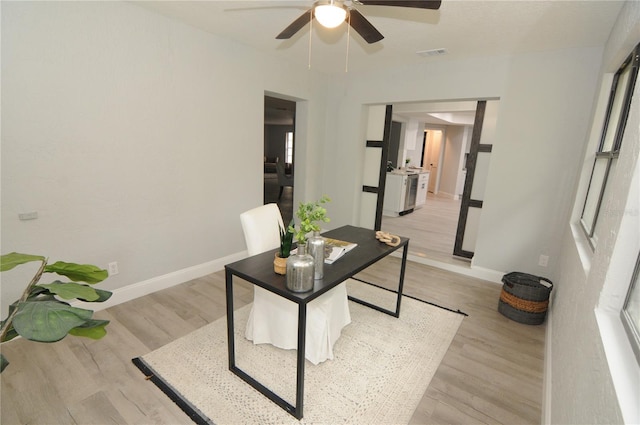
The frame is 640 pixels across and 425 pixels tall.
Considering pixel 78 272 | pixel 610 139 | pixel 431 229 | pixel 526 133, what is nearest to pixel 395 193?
pixel 431 229

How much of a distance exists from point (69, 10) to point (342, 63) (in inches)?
102

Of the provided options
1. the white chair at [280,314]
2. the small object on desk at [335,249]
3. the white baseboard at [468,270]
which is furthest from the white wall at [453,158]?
the white chair at [280,314]

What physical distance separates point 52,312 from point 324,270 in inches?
47.0

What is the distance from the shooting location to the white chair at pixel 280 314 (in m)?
1.96

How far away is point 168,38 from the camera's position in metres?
2.61

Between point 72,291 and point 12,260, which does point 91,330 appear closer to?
point 72,291

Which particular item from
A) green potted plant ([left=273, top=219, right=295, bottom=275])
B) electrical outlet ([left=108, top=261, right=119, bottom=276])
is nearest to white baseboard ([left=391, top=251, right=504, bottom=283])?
green potted plant ([left=273, top=219, right=295, bottom=275])

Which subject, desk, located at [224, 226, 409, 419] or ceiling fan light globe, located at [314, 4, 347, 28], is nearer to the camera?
desk, located at [224, 226, 409, 419]

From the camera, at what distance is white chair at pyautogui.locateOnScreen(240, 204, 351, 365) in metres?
1.96

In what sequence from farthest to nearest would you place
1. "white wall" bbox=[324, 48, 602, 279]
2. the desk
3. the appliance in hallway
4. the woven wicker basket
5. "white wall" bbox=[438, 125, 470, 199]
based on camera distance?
"white wall" bbox=[438, 125, 470, 199]
the appliance in hallway
"white wall" bbox=[324, 48, 602, 279]
the woven wicker basket
the desk

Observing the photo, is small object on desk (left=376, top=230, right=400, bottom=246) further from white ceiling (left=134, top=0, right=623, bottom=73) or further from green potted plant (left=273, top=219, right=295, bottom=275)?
white ceiling (left=134, top=0, right=623, bottom=73)

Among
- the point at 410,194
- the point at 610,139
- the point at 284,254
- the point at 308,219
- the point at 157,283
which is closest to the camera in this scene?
the point at 308,219

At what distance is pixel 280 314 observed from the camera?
6.66 ft

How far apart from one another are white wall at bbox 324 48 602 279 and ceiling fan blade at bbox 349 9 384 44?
1.82m
